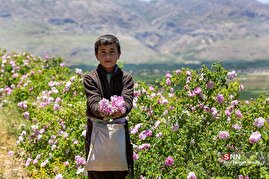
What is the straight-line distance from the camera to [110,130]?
3.46 m

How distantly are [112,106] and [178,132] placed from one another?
1.44m

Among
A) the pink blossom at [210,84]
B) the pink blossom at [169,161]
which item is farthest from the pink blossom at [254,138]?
the pink blossom at [210,84]

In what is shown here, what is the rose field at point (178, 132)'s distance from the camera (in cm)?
387

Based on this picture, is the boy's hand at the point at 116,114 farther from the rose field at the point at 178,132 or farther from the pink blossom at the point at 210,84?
the pink blossom at the point at 210,84

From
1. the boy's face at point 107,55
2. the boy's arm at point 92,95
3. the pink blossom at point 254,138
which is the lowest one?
the pink blossom at point 254,138

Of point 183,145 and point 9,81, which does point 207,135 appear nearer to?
point 183,145

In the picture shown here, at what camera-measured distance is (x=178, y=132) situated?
447cm

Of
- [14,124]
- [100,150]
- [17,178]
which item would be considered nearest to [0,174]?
[17,178]

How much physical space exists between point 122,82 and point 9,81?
8811 mm

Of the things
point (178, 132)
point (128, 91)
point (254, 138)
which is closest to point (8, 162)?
point (178, 132)

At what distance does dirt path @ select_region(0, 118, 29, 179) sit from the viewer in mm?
6566

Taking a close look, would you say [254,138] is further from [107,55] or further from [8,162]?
[8,162]

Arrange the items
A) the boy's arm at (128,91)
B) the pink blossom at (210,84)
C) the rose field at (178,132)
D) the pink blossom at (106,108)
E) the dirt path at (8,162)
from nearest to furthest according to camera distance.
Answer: the pink blossom at (106,108) < the boy's arm at (128,91) < the rose field at (178,132) < the pink blossom at (210,84) < the dirt path at (8,162)

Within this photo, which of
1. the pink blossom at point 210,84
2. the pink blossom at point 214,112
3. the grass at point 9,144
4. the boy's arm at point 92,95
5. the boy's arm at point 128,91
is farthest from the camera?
the grass at point 9,144
